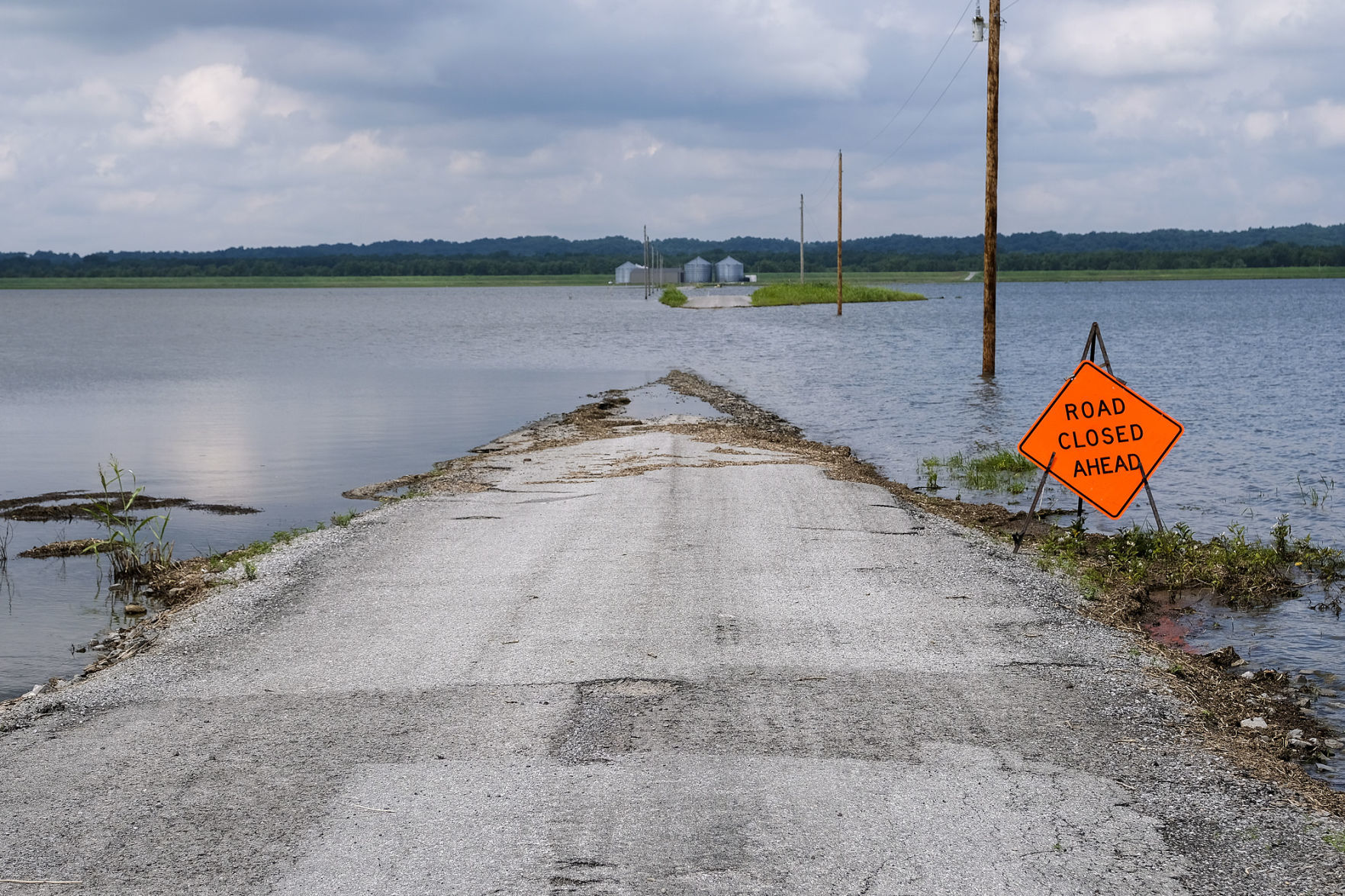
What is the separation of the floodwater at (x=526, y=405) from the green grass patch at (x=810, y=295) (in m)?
26.0

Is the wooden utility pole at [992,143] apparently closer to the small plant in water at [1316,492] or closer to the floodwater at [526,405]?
the floodwater at [526,405]

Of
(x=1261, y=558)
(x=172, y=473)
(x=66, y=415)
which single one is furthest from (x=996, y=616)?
(x=66, y=415)

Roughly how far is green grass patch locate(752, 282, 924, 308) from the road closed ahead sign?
318ft

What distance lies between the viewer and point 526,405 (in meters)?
30.3

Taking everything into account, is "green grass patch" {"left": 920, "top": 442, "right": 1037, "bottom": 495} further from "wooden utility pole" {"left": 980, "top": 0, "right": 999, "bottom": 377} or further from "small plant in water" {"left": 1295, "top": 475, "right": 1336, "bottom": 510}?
"wooden utility pole" {"left": 980, "top": 0, "right": 999, "bottom": 377}

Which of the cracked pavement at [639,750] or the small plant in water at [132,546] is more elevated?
the cracked pavement at [639,750]

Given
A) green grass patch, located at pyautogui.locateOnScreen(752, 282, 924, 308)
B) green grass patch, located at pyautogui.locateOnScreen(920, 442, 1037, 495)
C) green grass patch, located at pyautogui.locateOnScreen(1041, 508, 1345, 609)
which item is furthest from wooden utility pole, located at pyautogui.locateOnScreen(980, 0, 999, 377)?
green grass patch, located at pyautogui.locateOnScreen(752, 282, 924, 308)

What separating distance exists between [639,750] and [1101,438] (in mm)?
7108

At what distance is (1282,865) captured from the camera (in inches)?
189

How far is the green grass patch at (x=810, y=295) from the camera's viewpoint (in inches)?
4304

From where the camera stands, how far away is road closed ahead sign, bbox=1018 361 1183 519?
11062mm

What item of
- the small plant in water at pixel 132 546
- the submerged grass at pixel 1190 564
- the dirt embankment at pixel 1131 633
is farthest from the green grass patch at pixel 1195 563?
the small plant in water at pixel 132 546

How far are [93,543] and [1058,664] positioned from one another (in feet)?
33.6

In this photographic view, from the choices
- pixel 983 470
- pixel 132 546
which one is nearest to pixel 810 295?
pixel 983 470
